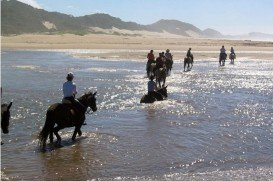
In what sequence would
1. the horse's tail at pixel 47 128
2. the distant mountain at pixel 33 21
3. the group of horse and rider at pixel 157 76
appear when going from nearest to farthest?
the horse's tail at pixel 47 128 < the group of horse and rider at pixel 157 76 < the distant mountain at pixel 33 21

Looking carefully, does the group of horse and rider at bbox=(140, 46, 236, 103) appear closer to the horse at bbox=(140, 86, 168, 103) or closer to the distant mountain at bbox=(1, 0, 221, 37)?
the horse at bbox=(140, 86, 168, 103)

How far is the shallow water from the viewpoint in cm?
1020

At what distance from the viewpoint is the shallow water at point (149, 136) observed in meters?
10.2

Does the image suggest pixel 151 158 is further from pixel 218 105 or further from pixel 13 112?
pixel 218 105

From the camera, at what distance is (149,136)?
43.5 ft

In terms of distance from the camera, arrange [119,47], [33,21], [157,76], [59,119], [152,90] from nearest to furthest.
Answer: [59,119] → [152,90] → [157,76] → [119,47] → [33,21]

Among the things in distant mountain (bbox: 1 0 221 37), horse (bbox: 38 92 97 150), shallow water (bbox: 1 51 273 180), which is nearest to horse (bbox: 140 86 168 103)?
shallow water (bbox: 1 51 273 180)

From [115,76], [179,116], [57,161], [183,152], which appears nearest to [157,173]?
[183,152]

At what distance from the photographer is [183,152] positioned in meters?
11.5

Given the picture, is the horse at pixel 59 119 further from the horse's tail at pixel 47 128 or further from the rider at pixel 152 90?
the rider at pixel 152 90

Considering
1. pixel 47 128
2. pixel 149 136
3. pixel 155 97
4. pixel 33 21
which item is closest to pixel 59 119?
pixel 47 128

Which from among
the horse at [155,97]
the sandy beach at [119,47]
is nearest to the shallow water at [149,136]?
the horse at [155,97]

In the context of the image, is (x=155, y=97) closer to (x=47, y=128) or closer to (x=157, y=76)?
(x=157, y=76)

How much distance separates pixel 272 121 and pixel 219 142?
3648 millimetres
